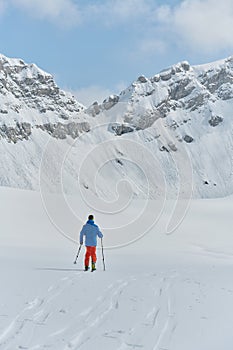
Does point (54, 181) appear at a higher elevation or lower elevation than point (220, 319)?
higher

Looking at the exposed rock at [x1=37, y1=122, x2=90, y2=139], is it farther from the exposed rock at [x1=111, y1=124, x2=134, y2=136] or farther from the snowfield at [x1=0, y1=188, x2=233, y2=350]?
the snowfield at [x1=0, y1=188, x2=233, y2=350]

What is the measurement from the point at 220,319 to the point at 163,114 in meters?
194

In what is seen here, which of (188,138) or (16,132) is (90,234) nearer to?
(16,132)

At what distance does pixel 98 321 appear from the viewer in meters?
7.95

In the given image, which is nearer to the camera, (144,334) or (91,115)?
(144,334)

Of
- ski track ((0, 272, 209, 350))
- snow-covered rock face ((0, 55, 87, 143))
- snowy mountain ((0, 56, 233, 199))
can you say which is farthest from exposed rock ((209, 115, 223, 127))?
ski track ((0, 272, 209, 350))

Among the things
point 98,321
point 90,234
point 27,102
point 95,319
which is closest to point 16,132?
point 27,102

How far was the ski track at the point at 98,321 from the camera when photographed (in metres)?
6.68

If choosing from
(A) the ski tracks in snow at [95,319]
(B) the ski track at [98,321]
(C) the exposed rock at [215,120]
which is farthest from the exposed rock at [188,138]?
(B) the ski track at [98,321]

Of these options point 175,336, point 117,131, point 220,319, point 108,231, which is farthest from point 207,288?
point 117,131

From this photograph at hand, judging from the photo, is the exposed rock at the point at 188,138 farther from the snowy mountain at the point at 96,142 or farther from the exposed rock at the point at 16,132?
the exposed rock at the point at 16,132

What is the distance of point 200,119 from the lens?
200 metres

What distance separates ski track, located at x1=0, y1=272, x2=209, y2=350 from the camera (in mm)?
6684

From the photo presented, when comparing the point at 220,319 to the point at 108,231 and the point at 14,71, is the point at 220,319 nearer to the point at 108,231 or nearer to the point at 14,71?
the point at 108,231
